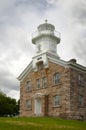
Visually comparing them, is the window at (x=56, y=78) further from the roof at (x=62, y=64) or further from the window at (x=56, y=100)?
the window at (x=56, y=100)

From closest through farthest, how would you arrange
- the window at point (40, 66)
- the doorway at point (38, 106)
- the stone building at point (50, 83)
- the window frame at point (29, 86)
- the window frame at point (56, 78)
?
the stone building at point (50, 83), the window frame at point (56, 78), the doorway at point (38, 106), the window at point (40, 66), the window frame at point (29, 86)

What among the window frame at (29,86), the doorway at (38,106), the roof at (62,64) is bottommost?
the doorway at (38,106)

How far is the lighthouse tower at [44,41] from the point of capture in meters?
42.6

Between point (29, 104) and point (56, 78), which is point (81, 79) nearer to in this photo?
point (56, 78)

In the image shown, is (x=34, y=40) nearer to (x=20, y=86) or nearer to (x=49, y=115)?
(x=20, y=86)

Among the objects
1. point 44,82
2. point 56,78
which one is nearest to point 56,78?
point 56,78

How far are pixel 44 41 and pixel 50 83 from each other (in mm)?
6948

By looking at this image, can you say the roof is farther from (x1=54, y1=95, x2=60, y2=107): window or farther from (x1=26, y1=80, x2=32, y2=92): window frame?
(x1=54, y1=95, x2=60, y2=107): window

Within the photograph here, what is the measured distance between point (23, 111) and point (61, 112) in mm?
8765

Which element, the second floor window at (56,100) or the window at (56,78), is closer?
the second floor window at (56,100)

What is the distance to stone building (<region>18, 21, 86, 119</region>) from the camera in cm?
3753

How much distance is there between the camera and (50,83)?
39.8 metres

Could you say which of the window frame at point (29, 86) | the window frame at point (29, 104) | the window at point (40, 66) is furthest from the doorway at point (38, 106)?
the window at point (40, 66)

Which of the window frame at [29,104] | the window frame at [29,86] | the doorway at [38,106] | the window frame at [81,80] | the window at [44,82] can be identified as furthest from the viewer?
the window frame at [29,86]
